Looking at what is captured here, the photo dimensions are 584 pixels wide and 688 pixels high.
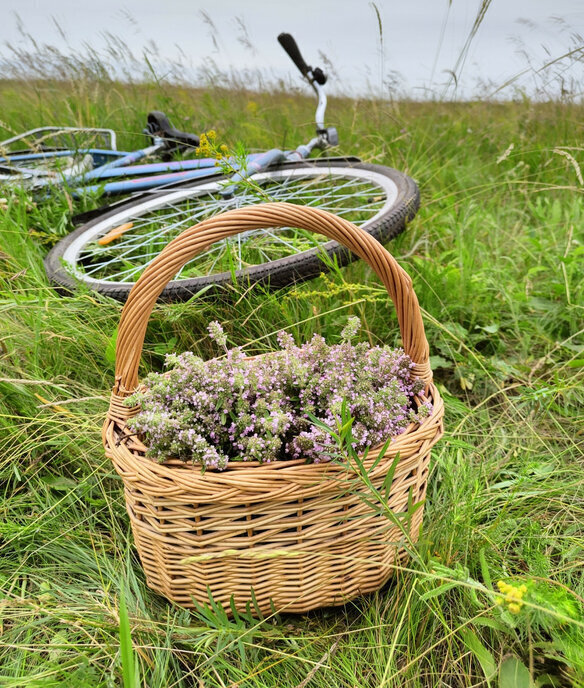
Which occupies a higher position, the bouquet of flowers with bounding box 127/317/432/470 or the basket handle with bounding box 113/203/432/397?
the basket handle with bounding box 113/203/432/397

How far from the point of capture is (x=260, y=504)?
1095 millimetres

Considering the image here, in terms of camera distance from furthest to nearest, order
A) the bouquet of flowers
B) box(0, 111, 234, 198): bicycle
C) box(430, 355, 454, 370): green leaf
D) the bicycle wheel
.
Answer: box(0, 111, 234, 198): bicycle → box(430, 355, 454, 370): green leaf → the bicycle wheel → the bouquet of flowers

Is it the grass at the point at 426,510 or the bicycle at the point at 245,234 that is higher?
the bicycle at the point at 245,234

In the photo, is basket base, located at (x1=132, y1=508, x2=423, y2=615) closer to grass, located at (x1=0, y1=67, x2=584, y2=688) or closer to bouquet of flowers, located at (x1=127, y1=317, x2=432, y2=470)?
grass, located at (x1=0, y1=67, x2=584, y2=688)

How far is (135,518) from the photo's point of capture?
4.14ft

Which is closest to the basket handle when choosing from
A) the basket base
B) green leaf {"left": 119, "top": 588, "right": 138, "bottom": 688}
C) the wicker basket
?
the wicker basket

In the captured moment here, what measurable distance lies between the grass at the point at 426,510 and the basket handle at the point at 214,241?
11.7 inches

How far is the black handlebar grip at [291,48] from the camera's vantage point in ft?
9.44

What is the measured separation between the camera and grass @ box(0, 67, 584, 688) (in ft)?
3.67

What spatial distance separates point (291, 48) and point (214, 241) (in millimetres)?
2191

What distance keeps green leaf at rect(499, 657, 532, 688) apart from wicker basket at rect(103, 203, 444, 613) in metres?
0.28

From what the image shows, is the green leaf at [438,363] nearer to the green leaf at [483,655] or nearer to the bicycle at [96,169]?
the green leaf at [483,655]

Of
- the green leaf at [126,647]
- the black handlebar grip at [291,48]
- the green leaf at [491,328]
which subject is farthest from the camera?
the black handlebar grip at [291,48]

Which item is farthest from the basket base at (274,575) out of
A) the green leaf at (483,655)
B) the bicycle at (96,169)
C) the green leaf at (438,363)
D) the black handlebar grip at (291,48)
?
the black handlebar grip at (291,48)
